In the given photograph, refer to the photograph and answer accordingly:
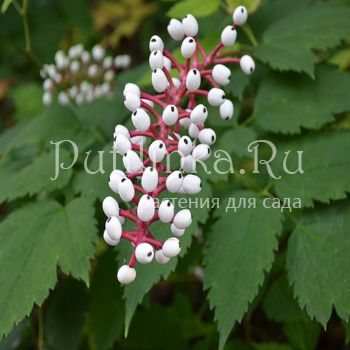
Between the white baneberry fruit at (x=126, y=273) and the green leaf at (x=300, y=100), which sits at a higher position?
the white baneberry fruit at (x=126, y=273)

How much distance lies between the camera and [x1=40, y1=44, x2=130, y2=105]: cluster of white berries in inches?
74.5

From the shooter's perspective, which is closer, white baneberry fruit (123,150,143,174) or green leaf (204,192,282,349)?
white baneberry fruit (123,150,143,174)

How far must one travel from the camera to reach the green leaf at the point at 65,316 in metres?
1.45

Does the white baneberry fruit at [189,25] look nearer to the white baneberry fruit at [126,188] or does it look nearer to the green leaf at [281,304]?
the white baneberry fruit at [126,188]

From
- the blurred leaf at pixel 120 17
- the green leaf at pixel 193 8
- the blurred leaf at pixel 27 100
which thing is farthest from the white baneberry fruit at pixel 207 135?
the blurred leaf at pixel 120 17

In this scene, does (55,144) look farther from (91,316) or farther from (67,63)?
(67,63)

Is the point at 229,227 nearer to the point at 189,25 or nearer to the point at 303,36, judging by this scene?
the point at 189,25

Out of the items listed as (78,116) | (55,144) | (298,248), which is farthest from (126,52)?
(298,248)

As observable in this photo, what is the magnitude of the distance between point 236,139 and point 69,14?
1.63 meters

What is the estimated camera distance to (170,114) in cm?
95

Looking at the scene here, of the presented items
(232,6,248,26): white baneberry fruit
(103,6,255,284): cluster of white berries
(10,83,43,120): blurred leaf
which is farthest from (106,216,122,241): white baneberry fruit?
(10,83,43,120): blurred leaf

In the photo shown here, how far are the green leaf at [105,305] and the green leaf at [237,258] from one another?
1.31ft

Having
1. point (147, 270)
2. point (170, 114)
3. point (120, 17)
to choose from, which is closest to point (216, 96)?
point (170, 114)

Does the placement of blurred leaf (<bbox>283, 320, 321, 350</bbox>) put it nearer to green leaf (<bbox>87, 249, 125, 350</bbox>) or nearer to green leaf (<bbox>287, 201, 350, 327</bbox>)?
green leaf (<bbox>287, 201, 350, 327</bbox>)
